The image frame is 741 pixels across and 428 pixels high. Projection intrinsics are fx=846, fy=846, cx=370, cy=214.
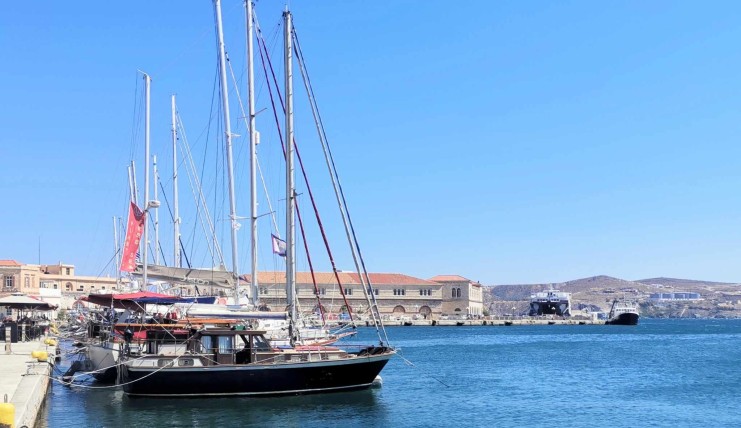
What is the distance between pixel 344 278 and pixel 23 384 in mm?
128172

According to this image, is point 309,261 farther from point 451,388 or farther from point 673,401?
point 673,401

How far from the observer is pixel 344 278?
153 meters

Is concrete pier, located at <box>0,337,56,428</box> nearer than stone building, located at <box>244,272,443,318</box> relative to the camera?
Yes

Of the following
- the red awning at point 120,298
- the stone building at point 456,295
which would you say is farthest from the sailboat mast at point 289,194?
Result: the stone building at point 456,295

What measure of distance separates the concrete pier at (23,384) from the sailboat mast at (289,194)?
8962 millimetres

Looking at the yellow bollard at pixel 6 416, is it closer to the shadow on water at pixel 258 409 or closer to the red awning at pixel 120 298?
the shadow on water at pixel 258 409

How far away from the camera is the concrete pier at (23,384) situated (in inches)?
824

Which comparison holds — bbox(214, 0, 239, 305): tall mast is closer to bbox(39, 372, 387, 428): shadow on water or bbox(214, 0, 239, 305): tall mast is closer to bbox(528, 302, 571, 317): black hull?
bbox(39, 372, 387, 428): shadow on water

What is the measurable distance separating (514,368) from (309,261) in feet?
46.7

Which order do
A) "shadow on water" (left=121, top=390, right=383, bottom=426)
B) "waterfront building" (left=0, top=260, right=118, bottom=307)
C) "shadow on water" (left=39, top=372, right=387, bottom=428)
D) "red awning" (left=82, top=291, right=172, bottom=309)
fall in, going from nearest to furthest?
1. "shadow on water" (left=39, top=372, right=387, bottom=428)
2. "shadow on water" (left=121, top=390, right=383, bottom=426)
3. "red awning" (left=82, top=291, right=172, bottom=309)
4. "waterfront building" (left=0, top=260, right=118, bottom=307)

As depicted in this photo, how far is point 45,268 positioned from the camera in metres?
131

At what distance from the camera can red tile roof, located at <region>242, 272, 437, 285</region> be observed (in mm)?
145125

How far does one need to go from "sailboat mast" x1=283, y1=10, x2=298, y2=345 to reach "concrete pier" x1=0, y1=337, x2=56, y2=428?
8.96 metres

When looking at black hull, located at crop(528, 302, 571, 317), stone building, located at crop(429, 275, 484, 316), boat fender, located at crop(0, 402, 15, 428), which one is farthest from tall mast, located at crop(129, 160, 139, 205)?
black hull, located at crop(528, 302, 571, 317)
